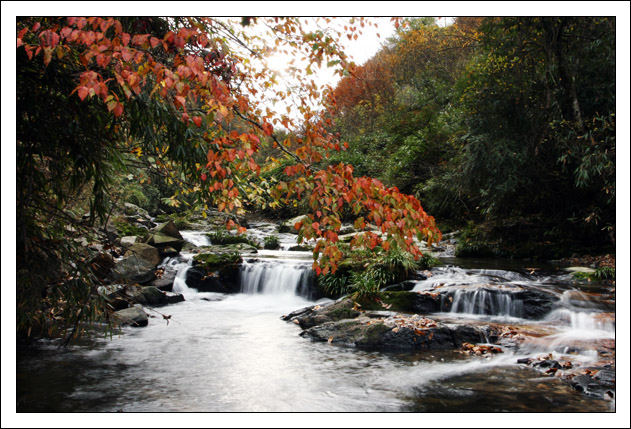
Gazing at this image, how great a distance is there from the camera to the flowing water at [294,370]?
5035mm

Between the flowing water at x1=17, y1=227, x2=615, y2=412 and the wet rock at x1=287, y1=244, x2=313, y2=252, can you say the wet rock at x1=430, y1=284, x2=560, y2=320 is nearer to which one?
the flowing water at x1=17, y1=227, x2=615, y2=412

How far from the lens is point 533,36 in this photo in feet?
39.6

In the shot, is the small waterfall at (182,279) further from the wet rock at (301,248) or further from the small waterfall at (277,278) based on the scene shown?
the wet rock at (301,248)

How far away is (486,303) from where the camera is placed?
878 cm

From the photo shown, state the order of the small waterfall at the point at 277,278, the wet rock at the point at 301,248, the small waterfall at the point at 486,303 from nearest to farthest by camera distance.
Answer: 1. the small waterfall at the point at 486,303
2. the small waterfall at the point at 277,278
3. the wet rock at the point at 301,248

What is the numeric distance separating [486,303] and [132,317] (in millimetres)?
6677

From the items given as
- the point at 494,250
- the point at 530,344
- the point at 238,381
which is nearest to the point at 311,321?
the point at 238,381

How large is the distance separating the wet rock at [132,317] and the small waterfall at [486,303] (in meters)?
5.87

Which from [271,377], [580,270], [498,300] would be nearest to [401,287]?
[498,300]

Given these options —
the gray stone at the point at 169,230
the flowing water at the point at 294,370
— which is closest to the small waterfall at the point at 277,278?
the flowing water at the point at 294,370

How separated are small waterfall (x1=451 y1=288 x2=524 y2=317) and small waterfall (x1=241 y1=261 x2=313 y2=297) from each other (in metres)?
3.86

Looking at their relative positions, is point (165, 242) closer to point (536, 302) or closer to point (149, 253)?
point (149, 253)

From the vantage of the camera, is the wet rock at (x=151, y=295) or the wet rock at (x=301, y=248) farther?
the wet rock at (x=301, y=248)

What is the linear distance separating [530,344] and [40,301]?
21.0 feet
